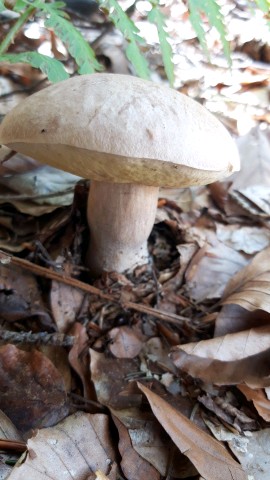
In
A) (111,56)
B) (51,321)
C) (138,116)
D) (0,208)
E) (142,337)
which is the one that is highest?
(138,116)

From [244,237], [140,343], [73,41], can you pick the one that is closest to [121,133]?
[73,41]

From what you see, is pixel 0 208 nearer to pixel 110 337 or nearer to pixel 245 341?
pixel 110 337

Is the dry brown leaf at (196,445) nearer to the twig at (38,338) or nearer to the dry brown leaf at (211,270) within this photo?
the twig at (38,338)

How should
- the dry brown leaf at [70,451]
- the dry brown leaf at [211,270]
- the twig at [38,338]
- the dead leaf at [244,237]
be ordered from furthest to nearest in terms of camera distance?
the dead leaf at [244,237] → the dry brown leaf at [211,270] → the twig at [38,338] → the dry brown leaf at [70,451]

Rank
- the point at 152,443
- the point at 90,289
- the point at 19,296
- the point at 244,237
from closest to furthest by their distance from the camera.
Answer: the point at 152,443
the point at 19,296
the point at 90,289
the point at 244,237

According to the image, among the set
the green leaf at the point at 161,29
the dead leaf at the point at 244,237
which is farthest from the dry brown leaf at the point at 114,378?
the green leaf at the point at 161,29

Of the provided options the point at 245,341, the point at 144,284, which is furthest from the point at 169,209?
the point at 245,341

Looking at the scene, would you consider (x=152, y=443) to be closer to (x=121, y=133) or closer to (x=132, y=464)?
(x=132, y=464)
